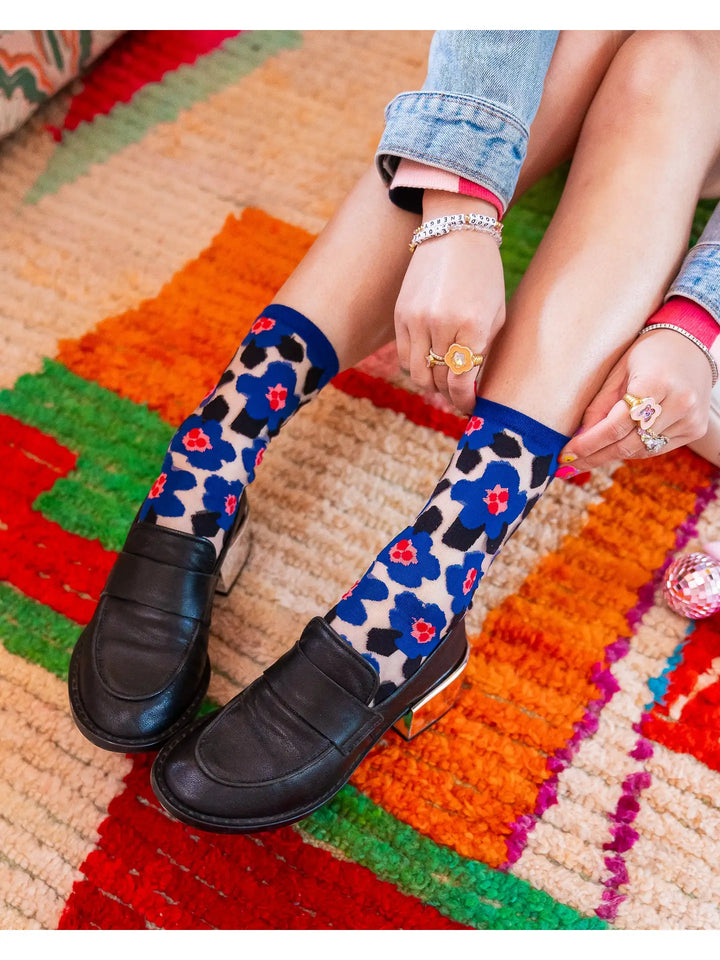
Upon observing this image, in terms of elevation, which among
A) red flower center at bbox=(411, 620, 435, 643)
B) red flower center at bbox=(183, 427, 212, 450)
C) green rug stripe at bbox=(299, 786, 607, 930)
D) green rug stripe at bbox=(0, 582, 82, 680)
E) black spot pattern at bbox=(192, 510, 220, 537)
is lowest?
green rug stripe at bbox=(0, 582, 82, 680)

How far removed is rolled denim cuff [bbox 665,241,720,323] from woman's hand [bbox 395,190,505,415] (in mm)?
146

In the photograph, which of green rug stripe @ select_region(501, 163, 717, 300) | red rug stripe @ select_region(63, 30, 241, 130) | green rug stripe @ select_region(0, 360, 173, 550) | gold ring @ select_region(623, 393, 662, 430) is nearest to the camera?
gold ring @ select_region(623, 393, 662, 430)

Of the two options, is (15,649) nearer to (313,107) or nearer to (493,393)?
(493,393)

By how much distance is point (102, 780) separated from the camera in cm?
67

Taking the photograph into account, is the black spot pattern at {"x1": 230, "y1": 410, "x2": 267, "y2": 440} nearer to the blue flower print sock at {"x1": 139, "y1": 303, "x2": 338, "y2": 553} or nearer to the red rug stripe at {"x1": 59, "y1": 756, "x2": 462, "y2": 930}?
the blue flower print sock at {"x1": 139, "y1": 303, "x2": 338, "y2": 553}

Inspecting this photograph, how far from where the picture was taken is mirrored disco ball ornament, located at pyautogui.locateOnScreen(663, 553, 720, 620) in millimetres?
703

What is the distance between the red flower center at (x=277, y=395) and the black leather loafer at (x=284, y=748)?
0.65ft

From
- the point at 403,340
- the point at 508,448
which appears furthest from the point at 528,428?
the point at 403,340

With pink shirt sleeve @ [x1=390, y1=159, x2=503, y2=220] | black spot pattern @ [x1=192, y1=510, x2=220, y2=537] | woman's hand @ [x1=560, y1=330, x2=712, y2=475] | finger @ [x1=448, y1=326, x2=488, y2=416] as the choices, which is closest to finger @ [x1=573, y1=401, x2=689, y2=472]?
woman's hand @ [x1=560, y1=330, x2=712, y2=475]

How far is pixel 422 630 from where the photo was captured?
1.98ft

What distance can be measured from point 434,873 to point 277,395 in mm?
431

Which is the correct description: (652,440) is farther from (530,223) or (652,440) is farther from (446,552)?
(530,223)
